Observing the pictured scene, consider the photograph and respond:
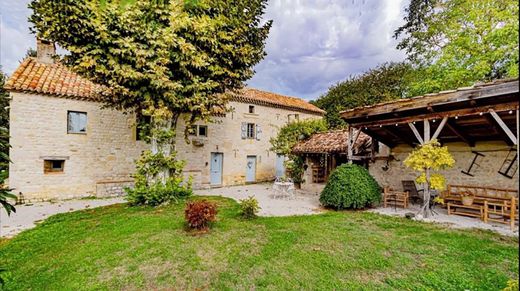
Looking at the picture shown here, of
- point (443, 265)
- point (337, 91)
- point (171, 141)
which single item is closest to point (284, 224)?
point (443, 265)

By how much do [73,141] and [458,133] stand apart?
15445 mm

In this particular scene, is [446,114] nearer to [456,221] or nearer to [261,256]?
[456,221]

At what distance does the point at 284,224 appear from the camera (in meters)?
6.81

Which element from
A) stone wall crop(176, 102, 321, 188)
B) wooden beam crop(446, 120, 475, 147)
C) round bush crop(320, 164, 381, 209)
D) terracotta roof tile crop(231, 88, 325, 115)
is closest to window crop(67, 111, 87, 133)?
stone wall crop(176, 102, 321, 188)

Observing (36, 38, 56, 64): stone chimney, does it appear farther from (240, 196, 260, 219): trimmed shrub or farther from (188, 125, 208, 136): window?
(240, 196, 260, 219): trimmed shrub

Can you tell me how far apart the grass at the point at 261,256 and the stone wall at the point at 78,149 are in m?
4.66

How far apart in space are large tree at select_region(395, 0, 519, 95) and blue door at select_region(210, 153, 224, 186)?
12.3 metres

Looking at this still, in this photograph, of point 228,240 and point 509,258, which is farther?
point 228,240

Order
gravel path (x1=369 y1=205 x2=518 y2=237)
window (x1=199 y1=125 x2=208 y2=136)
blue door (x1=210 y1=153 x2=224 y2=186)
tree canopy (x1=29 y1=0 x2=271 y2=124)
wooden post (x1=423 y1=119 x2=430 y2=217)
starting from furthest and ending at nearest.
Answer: blue door (x1=210 y1=153 x2=224 y2=186), window (x1=199 y1=125 x2=208 y2=136), tree canopy (x1=29 y1=0 x2=271 y2=124), wooden post (x1=423 y1=119 x2=430 y2=217), gravel path (x1=369 y1=205 x2=518 y2=237)

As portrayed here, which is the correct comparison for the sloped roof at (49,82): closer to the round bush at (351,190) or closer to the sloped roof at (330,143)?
the sloped roof at (330,143)

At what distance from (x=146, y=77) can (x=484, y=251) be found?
9720mm

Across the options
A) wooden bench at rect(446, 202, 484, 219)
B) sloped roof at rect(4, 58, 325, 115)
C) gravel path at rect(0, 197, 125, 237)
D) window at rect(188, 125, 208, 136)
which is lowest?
gravel path at rect(0, 197, 125, 237)

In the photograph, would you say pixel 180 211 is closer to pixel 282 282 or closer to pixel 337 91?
pixel 282 282

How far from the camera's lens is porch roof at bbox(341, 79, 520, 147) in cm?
570
